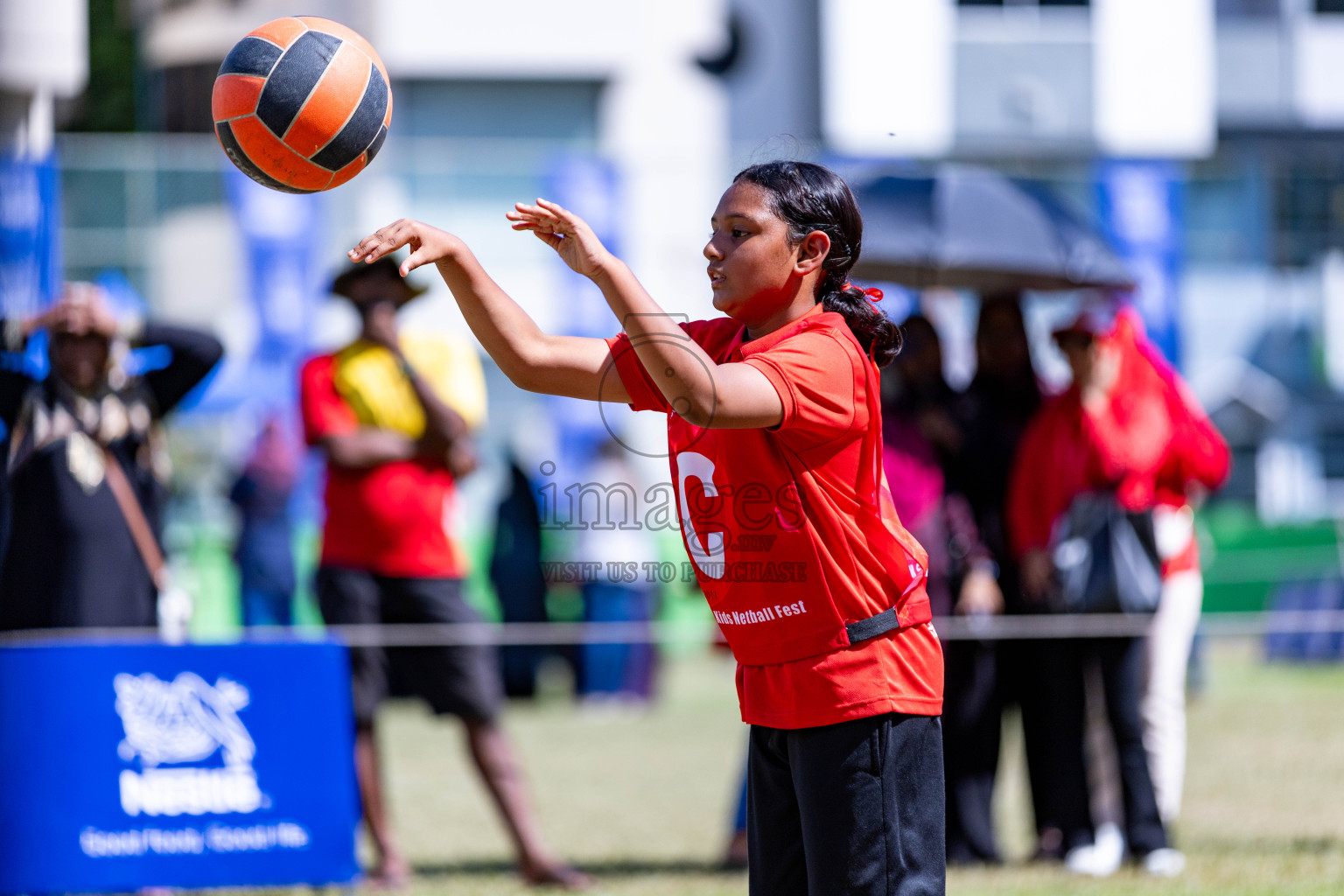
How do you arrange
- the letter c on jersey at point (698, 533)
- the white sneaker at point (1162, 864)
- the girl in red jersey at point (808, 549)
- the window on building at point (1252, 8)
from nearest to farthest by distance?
the girl in red jersey at point (808, 549)
the letter c on jersey at point (698, 533)
the white sneaker at point (1162, 864)
the window on building at point (1252, 8)

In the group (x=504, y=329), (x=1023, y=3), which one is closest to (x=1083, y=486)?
(x=504, y=329)

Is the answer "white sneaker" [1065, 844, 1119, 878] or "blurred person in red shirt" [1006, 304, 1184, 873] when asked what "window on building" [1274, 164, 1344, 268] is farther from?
"white sneaker" [1065, 844, 1119, 878]

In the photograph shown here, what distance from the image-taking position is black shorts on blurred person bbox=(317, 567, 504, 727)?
18.5 ft

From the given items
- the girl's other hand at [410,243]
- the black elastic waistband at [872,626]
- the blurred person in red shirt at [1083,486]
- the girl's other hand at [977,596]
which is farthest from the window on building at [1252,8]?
the girl's other hand at [410,243]

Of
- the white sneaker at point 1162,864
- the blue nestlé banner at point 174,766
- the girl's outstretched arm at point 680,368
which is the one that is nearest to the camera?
the girl's outstretched arm at point 680,368

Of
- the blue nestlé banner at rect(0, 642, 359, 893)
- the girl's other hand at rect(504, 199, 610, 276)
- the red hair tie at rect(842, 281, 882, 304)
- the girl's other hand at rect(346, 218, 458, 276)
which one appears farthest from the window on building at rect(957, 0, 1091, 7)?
the girl's other hand at rect(346, 218, 458, 276)

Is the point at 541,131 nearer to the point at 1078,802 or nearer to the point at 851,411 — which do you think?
the point at 1078,802

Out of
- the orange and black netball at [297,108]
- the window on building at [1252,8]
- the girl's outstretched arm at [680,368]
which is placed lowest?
the girl's outstretched arm at [680,368]

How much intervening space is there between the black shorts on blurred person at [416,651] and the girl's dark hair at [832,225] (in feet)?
9.87

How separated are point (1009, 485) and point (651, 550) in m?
7.14

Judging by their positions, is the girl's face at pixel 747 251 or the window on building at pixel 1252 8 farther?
the window on building at pixel 1252 8

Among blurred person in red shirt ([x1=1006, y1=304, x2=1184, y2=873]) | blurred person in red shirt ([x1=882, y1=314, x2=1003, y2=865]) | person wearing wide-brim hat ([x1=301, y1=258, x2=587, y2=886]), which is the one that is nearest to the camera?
person wearing wide-brim hat ([x1=301, y1=258, x2=587, y2=886])

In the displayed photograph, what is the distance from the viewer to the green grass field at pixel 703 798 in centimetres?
556

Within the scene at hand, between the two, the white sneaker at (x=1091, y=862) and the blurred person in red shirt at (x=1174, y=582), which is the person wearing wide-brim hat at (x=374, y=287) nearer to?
the blurred person in red shirt at (x=1174, y=582)
